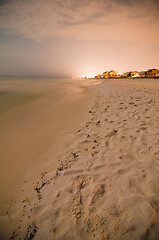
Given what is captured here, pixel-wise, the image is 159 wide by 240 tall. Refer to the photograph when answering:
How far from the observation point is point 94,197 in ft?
5.93

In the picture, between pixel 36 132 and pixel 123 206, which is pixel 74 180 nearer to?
pixel 123 206

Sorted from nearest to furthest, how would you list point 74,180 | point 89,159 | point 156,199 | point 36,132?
point 156,199
point 74,180
point 89,159
point 36,132

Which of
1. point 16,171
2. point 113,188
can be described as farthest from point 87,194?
point 16,171

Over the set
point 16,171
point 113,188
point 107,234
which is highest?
point 113,188

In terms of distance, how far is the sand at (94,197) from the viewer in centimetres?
146

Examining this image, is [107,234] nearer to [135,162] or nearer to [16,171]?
[135,162]

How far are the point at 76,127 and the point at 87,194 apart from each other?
9.68ft

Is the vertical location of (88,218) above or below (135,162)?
below

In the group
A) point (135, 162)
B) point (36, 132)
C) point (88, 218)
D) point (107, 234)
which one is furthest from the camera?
point (36, 132)

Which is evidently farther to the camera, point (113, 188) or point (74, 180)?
point (74, 180)

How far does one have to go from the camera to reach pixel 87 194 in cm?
187

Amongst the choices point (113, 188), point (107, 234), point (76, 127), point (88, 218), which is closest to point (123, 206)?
point (113, 188)

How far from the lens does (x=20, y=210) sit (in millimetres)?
1818

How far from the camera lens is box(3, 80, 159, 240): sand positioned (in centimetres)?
146
